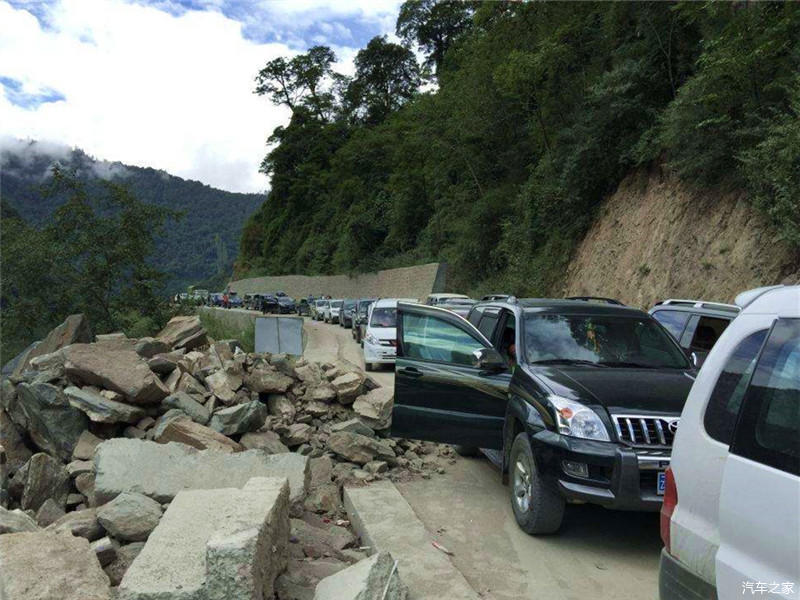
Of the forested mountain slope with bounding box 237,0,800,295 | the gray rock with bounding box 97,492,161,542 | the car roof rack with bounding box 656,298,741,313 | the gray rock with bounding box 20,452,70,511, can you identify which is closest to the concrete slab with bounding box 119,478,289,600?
the gray rock with bounding box 97,492,161,542

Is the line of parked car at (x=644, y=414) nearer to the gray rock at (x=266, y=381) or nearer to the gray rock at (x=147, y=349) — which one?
the gray rock at (x=266, y=381)

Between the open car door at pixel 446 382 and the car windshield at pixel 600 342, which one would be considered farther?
the open car door at pixel 446 382

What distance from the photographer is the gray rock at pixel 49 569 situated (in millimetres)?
3592

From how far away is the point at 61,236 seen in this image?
21.1m

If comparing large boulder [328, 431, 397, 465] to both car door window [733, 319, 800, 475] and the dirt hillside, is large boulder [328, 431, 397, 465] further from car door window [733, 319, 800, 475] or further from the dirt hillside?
the dirt hillside

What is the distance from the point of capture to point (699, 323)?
870cm

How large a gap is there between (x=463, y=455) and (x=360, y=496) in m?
2.32

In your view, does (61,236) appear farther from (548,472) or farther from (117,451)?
(548,472)

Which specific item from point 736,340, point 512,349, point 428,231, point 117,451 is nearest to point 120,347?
point 117,451

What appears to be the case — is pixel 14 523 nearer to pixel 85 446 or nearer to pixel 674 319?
pixel 85 446

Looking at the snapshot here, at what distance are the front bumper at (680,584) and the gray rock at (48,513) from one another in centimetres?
545

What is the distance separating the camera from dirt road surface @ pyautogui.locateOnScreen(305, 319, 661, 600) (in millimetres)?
4477

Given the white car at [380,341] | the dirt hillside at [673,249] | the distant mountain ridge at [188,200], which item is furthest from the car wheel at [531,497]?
the distant mountain ridge at [188,200]

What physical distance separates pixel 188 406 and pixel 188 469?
86.3 inches
